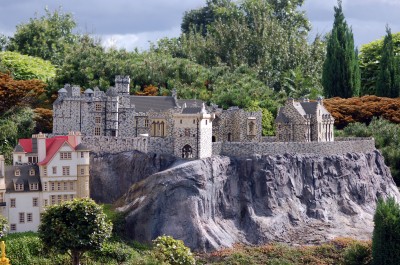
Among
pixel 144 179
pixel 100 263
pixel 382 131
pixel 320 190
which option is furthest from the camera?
pixel 382 131

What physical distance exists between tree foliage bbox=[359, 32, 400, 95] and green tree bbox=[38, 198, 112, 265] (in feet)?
154

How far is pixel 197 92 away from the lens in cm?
8825

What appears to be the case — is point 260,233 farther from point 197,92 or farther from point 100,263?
point 197,92

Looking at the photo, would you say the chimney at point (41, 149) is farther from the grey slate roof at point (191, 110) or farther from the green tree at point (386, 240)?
the green tree at point (386, 240)

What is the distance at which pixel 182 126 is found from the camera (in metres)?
71.8

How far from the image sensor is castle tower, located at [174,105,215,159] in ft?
235

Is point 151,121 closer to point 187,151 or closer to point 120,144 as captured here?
point 120,144

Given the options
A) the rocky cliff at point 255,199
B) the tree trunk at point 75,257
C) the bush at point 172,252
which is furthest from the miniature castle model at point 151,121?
the tree trunk at point 75,257

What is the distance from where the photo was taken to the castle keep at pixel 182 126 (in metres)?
72.0

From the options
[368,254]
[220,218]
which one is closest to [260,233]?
[220,218]

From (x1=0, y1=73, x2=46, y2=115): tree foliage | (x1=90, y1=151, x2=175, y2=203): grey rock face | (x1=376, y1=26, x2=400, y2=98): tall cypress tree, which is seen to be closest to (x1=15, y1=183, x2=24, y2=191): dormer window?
(x1=90, y1=151, x2=175, y2=203): grey rock face

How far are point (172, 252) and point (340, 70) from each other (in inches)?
1574

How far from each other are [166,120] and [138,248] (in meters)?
10.2

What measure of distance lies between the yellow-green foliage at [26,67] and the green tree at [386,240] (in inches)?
1324
